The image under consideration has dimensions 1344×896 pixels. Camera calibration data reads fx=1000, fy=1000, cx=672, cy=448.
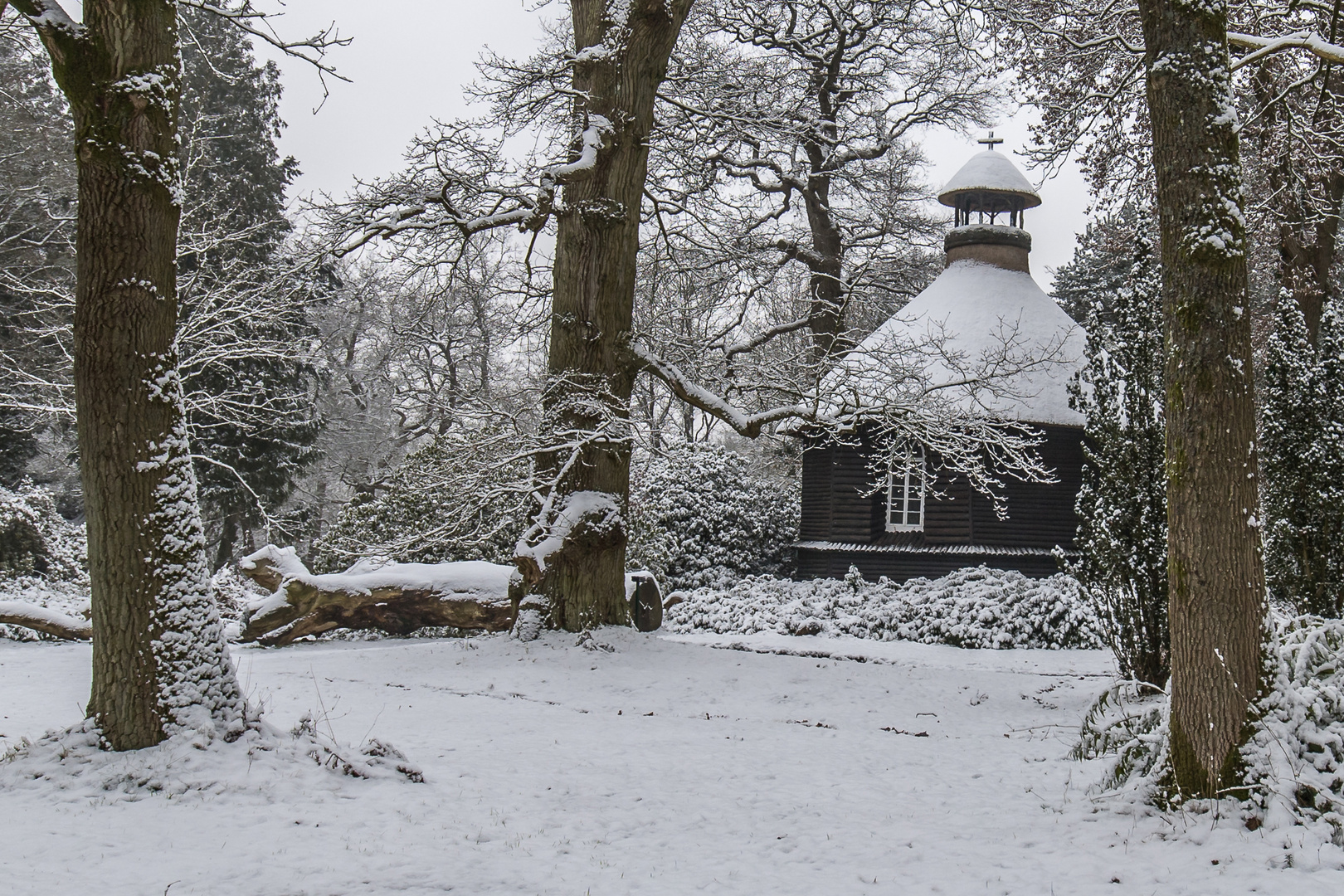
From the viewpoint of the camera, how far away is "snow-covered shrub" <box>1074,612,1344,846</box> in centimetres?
453

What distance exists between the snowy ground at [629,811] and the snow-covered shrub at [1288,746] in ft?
0.64

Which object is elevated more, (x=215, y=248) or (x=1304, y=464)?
(x=215, y=248)

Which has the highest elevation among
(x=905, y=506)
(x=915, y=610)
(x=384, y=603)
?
(x=905, y=506)

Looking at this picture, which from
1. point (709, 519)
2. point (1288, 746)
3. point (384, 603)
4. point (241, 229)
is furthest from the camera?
point (241, 229)

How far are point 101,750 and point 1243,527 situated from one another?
6.03 m

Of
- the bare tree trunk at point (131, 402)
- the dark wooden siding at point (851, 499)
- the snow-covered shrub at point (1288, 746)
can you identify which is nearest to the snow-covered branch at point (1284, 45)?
the snow-covered shrub at point (1288, 746)

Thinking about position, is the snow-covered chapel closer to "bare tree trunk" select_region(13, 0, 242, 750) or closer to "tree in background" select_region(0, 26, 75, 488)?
"bare tree trunk" select_region(13, 0, 242, 750)

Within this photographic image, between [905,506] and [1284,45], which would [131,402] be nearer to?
[1284,45]

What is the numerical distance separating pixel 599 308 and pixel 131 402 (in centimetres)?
602

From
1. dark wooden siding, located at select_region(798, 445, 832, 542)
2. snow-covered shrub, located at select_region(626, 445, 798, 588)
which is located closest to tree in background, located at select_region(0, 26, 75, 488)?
snow-covered shrub, located at select_region(626, 445, 798, 588)

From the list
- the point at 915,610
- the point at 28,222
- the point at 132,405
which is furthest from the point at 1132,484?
the point at 28,222

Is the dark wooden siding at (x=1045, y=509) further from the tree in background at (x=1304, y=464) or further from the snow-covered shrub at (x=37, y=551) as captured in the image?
the snow-covered shrub at (x=37, y=551)

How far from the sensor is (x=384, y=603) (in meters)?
13.8

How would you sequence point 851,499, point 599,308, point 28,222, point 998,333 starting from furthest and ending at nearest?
point 28,222, point 851,499, point 998,333, point 599,308
